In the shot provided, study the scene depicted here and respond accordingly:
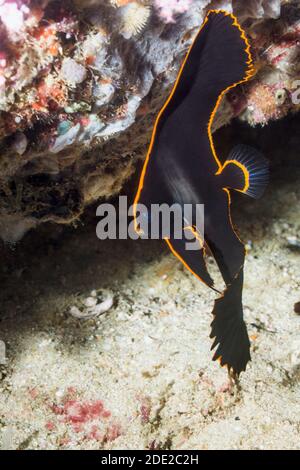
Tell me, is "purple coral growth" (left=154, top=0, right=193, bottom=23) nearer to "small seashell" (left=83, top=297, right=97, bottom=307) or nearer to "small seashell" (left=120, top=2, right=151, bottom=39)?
"small seashell" (left=120, top=2, right=151, bottom=39)

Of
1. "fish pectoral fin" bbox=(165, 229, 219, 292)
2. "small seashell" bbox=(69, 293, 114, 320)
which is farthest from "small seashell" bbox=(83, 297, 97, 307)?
"fish pectoral fin" bbox=(165, 229, 219, 292)

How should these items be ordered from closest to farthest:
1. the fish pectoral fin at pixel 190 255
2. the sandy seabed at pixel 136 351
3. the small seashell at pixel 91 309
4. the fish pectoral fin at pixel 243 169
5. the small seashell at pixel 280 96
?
the fish pectoral fin at pixel 190 255, the fish pectoral fin at pixel 243 169, the sandy seabed at pixel 136 351, the small seashell at pixel 280 96, the small seashell at pixel 91 309

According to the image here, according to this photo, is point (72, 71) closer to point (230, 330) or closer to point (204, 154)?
point (204, 154)

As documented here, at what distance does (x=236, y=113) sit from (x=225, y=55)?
1.44 m

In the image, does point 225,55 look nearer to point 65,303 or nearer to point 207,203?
point 207,203

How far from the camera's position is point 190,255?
4.57ft

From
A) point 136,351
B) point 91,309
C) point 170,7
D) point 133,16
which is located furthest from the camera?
point 91,309

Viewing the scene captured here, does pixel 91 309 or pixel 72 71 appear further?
pixel 91 309

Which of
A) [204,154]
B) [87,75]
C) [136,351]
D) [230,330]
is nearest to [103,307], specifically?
[136,351]

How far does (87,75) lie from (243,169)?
0.84 metres

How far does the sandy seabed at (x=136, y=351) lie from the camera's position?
232cm

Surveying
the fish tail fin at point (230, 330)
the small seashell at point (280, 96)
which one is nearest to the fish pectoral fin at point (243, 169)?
the fish tail fin at point (230, 330)

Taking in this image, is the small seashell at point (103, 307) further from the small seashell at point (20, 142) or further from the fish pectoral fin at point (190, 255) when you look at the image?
the fish pectoral fin at point (190, 255)

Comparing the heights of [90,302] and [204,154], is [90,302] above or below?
below
